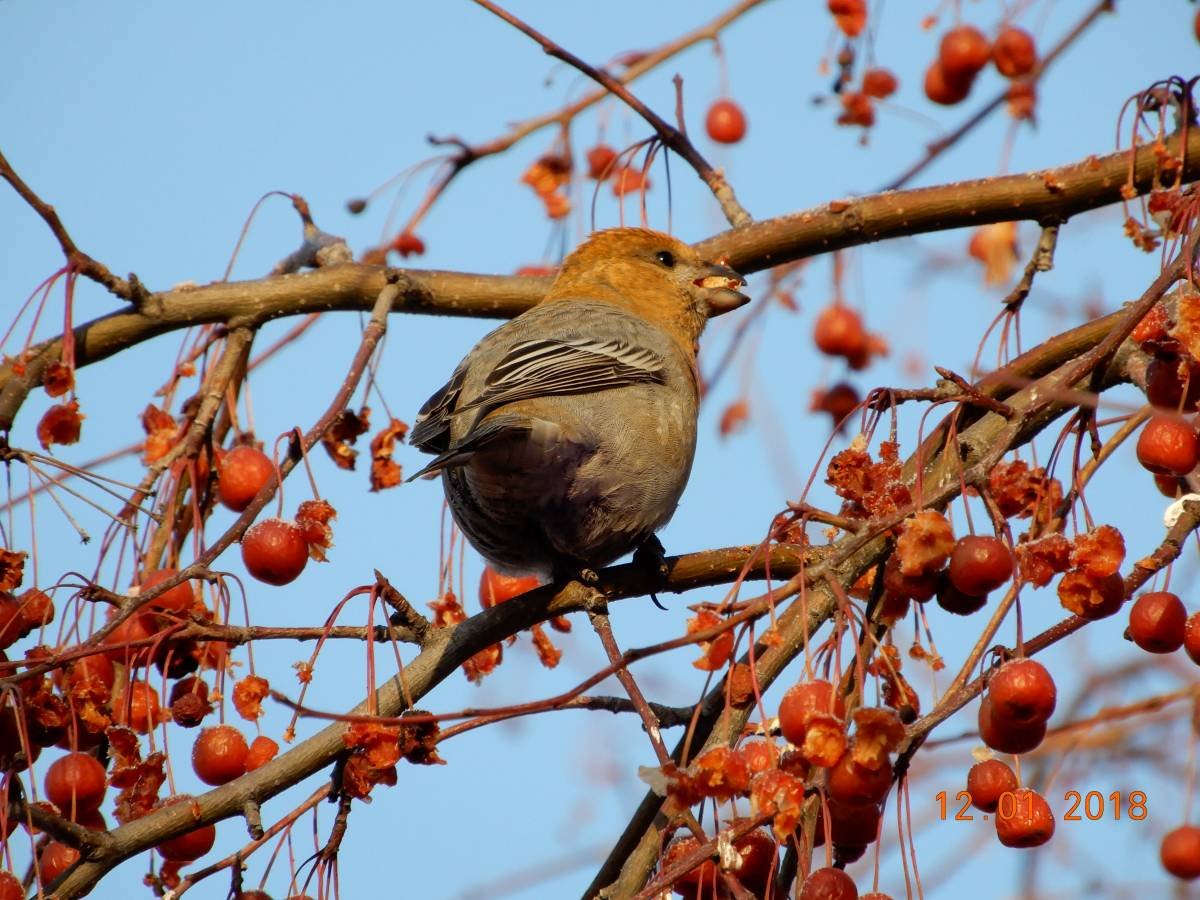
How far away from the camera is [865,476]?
243cm

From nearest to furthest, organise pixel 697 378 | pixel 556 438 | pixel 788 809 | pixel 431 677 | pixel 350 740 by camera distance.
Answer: pixel 788 809 < pixel 350 740 < pixel 431 677 < pixel 556 438 < pixel 697 378

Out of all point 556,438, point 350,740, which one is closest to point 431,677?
point 350,740

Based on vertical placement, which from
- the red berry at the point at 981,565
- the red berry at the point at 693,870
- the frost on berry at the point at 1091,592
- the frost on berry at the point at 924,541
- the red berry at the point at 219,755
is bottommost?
the red berry at the point at 693,870

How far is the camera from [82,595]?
264 cm

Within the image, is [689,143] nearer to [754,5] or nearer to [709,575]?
[754,5]

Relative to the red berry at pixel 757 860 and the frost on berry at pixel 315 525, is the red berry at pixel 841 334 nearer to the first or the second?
the frost on berry at pixel 315 525

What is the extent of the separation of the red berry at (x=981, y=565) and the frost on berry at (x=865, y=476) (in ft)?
0.96

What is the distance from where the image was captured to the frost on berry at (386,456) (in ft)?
11.7

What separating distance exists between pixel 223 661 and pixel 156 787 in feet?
1.13

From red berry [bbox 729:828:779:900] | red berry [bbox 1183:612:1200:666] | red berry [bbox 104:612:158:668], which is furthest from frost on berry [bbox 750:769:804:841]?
red berry [bbox 104:612:158:668]

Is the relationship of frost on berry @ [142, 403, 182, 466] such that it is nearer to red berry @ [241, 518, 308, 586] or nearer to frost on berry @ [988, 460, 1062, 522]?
red berry @ [241, 518, 308, 586]

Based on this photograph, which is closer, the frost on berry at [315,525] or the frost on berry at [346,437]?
the frost on berry at [315,525]

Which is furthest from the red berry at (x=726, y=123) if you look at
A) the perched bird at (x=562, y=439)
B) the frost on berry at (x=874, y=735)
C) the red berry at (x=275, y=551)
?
the frost on berry at (x=874, y=735)

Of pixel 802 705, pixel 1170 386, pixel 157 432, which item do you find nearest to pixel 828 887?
pixel 802 705
